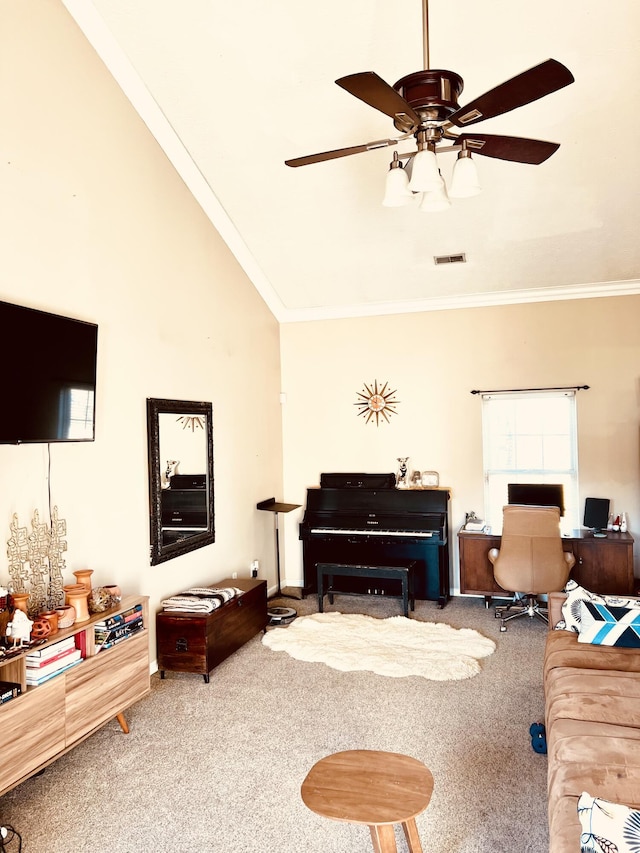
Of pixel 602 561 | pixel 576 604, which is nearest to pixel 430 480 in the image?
pixel 602 561

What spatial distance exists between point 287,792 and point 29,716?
1.15 m

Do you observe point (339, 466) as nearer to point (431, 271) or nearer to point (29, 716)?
point (431, 271)

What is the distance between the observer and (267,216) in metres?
4.88

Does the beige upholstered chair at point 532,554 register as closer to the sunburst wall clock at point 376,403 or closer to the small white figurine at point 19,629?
the sunburst wall clock at point 376,403

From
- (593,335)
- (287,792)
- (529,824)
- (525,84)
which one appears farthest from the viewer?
(593,335)

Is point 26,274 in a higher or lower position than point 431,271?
lower

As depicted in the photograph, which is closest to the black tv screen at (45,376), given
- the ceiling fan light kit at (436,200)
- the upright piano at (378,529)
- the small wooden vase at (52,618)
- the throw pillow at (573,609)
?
the small wooden vase at (52,618)

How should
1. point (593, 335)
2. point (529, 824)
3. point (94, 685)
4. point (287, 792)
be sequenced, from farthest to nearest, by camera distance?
1. point (593, 335)
2. point (94, 685)
3. point (287, 792)
4. point (529, 824)

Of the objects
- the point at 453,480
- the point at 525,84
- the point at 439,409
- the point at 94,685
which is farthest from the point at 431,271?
the point at 94,685

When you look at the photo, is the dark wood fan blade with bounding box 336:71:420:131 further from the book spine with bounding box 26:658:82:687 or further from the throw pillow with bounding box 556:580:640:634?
the book spine with bounding box 26:658:82:687

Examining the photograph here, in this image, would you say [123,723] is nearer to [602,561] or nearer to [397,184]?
[397,184]

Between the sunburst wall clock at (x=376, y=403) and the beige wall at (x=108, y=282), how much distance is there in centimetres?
145

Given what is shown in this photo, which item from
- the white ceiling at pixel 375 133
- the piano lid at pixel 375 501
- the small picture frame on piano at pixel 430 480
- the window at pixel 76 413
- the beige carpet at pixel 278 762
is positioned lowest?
the beige carpet at pixel 278 762

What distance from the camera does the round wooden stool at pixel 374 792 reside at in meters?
1.85
